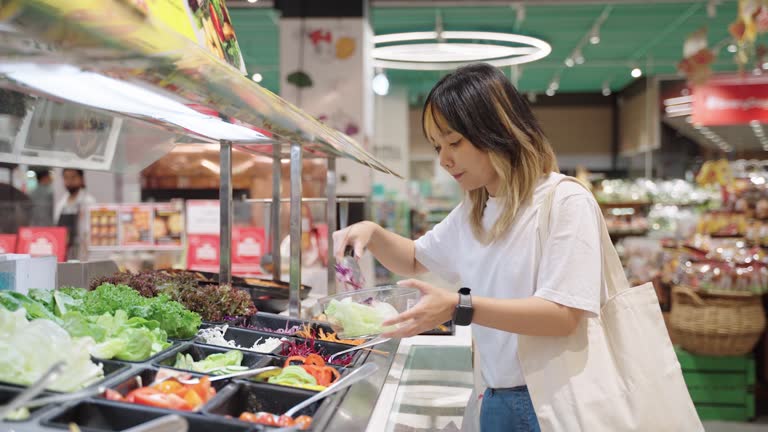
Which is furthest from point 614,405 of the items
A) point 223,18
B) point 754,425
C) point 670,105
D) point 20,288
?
point 670,105

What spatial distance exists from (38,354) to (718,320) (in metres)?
5.01

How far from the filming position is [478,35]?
9250 millimetres

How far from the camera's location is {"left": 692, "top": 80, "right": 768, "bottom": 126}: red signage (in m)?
10.2

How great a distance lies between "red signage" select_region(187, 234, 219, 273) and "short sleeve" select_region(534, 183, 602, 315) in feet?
14.3

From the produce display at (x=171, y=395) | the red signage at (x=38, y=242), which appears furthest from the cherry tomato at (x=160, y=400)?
the red signage at (x=38, y=242)

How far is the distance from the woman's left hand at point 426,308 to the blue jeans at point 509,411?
1.44 feet

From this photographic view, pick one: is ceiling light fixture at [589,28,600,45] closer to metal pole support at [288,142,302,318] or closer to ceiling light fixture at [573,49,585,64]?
ceiling light fixture at [573,49,585,64]

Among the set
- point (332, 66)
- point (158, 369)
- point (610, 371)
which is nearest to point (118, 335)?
point (158, 369)

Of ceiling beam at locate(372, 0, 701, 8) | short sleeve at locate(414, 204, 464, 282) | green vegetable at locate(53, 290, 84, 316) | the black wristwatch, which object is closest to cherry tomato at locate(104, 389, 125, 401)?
green vegetable at locate(53, 290, 84, 316)

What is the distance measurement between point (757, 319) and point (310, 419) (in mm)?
4795

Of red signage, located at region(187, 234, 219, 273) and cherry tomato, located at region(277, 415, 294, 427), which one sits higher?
red signage, located at region(187, 234, 219, 273)

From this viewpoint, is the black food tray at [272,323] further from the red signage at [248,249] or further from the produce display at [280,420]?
the red signage at [248,249]

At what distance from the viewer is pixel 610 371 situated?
5.74ft

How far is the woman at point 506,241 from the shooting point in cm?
163
